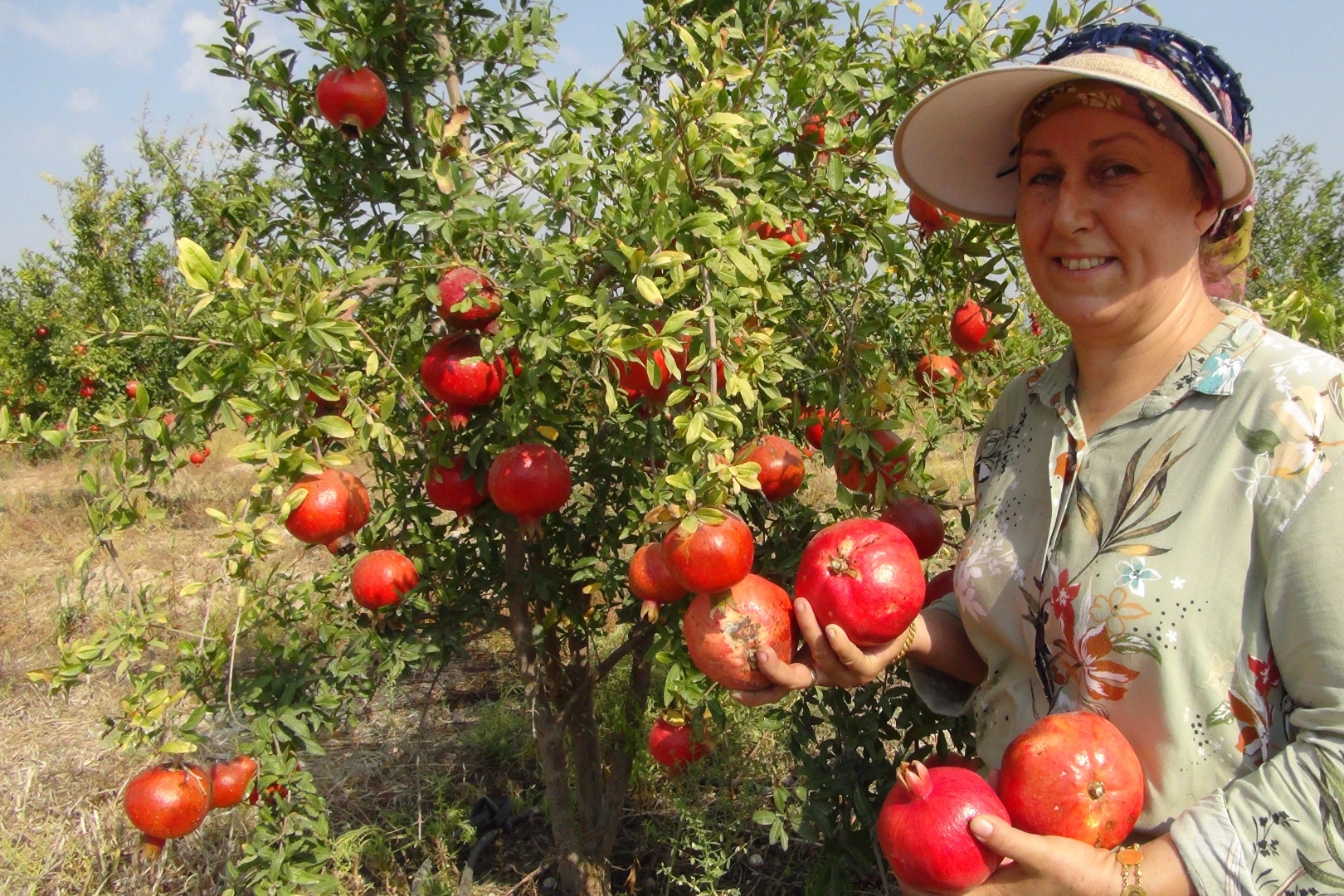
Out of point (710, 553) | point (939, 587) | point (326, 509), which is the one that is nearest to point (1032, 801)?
point (710, 553)

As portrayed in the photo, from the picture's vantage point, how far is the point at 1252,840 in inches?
36.0

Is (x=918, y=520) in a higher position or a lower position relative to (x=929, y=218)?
lower

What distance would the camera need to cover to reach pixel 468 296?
1616 mm

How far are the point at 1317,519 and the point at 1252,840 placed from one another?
0.34 m

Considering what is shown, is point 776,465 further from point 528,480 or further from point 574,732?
point 574,732

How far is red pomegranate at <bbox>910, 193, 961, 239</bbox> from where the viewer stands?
1.91 metres

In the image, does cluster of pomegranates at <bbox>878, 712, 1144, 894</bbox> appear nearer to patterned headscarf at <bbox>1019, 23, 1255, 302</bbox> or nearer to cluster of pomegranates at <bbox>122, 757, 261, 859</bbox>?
patterned headscarf at <bbox>1019, 23, 1255, 302</bbox>

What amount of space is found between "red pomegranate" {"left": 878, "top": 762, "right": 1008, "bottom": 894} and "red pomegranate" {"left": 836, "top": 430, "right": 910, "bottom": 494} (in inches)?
25.2

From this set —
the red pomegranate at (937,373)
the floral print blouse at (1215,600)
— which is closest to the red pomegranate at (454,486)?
the red pomegranate at (937,373)

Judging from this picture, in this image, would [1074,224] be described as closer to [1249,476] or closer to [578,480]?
[1249,476]

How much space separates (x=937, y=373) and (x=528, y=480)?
104cm

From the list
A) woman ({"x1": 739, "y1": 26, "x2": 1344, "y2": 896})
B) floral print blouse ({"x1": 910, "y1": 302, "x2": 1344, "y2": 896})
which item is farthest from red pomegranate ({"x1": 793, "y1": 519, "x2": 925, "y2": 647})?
floral print blouse ({"x1": 910, "y1": 302, "x2": 1344, "y2": 896})

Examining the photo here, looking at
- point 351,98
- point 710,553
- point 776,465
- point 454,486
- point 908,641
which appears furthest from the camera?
point 454,486

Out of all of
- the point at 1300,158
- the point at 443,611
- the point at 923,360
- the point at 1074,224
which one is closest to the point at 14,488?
the point at 443,611
